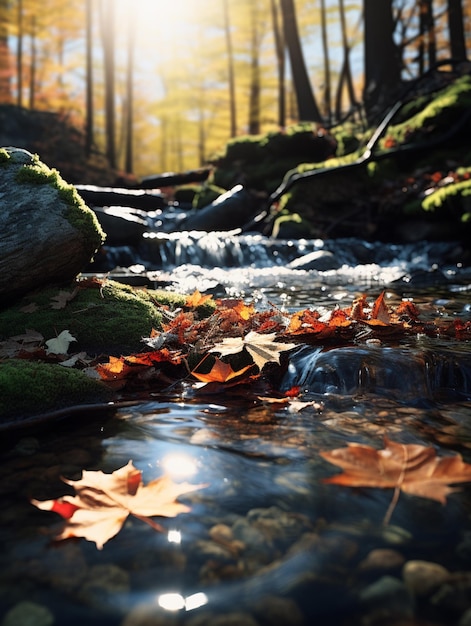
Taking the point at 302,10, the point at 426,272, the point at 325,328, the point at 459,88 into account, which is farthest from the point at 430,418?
the point at 302,10

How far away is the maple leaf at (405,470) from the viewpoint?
4.86 feet

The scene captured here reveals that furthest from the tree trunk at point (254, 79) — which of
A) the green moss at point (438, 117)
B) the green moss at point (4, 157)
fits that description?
the green moss at point (4, 157)

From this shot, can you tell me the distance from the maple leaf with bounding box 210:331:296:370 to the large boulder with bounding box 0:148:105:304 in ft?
4.45

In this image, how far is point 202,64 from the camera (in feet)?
123

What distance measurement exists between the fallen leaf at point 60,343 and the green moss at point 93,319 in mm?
122

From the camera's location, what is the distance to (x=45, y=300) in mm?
3465

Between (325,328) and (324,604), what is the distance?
7.11 feet

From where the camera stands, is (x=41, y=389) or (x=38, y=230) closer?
(x=41, y=389)

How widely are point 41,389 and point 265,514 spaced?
1203mm

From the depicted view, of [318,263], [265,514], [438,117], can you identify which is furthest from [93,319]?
[438,117]

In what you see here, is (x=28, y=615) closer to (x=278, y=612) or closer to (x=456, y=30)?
(x=278, y=612)

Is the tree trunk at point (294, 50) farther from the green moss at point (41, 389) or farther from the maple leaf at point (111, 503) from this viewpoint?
the maple leaf at point (111, 503)

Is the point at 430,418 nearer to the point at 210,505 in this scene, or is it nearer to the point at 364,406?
the point at 364,406

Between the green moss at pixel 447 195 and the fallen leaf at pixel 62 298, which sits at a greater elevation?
the green moss at pixel 447 195
